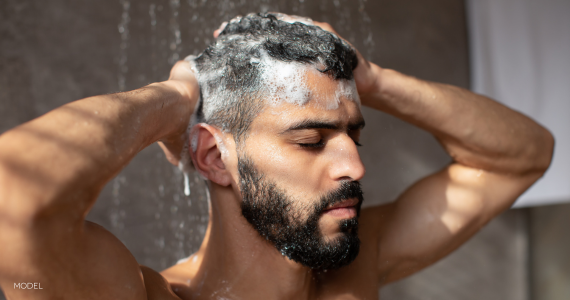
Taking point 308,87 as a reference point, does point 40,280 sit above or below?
below

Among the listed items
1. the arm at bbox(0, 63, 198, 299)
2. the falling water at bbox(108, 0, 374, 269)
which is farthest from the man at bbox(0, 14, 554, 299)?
the falling water at bbox(108, 0, 374, 269)

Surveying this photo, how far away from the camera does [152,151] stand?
2.11 m

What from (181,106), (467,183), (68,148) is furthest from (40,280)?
(467,183)

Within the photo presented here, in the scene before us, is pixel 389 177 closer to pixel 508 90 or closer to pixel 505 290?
pixel 508 90

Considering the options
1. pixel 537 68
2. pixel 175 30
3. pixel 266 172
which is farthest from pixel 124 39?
pixel 537 68

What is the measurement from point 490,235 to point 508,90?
0.84 m

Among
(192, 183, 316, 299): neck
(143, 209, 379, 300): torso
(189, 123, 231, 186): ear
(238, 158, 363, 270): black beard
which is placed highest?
(189, 123, 231, 186): ear

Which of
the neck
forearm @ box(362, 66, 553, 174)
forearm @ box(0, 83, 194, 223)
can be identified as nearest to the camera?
forearm @ box(0, 83, 194, 223)

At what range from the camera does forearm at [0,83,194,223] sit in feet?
1.80

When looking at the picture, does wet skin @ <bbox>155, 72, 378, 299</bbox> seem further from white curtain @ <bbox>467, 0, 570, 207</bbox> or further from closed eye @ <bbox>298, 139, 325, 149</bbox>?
white curtain @ <bbox>467, 0, 570, 207</bbox>

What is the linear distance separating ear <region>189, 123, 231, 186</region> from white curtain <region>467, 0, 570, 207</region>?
5.84 ft

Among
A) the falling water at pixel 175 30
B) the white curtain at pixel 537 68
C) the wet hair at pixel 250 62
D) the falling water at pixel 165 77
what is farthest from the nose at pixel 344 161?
the white curtain at pixel 537 68

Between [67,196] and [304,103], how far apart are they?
1.48 feet

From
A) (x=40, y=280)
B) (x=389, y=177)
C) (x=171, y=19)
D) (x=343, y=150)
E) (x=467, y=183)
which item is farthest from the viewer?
(x=389, y=177)
